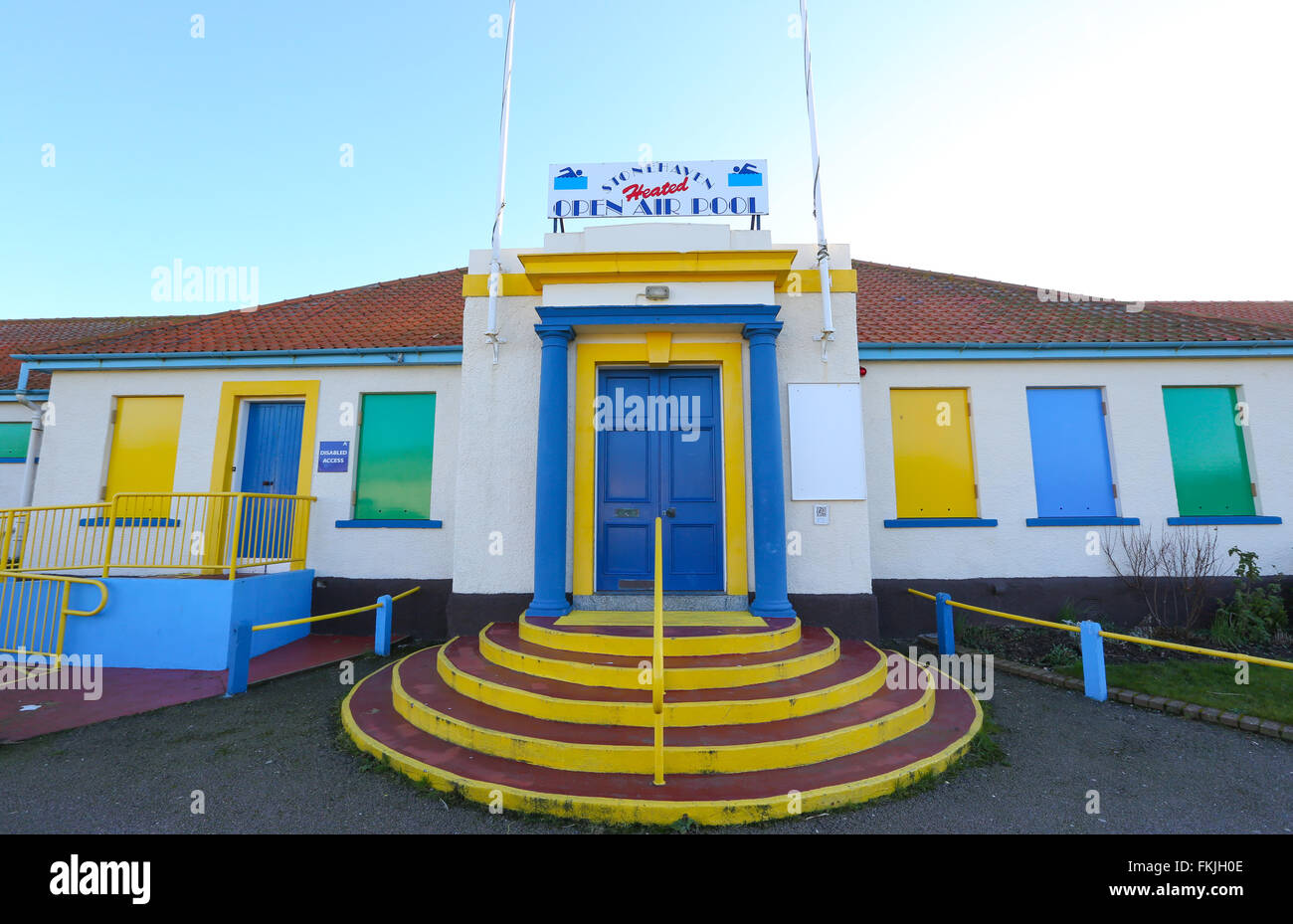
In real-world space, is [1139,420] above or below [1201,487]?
above

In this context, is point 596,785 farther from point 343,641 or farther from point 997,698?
point 343,641

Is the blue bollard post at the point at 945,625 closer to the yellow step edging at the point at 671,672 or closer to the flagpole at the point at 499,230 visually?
the yellow step edging at the point at 671,672

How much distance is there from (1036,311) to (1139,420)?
2.27 meters

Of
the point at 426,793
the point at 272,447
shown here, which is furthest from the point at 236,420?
the point at 426,793

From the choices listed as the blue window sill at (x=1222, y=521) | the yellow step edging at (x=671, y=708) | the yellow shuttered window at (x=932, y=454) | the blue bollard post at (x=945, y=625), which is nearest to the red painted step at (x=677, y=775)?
the yellow step edging at (x=671, y=708)

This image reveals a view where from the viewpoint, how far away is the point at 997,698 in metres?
5.05

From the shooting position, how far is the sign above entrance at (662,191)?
21.9 feet

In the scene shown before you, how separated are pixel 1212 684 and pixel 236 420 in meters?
11.9

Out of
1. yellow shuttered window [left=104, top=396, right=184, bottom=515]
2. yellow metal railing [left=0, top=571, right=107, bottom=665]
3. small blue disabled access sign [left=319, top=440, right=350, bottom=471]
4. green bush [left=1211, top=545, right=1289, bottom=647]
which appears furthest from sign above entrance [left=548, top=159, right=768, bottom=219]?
green bush [left=1211, top=545, right=1289, bottom=647]

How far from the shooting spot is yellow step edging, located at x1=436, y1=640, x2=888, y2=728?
13.0 ft

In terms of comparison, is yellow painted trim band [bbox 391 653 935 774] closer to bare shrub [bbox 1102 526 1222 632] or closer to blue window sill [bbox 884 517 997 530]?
blue window sill [bbox 884 517 997 530]

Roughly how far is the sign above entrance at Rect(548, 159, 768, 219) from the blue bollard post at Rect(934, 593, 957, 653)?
5.05 meters
